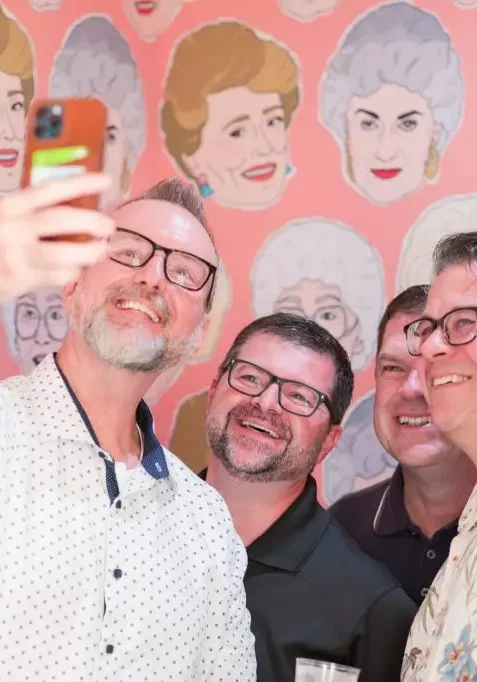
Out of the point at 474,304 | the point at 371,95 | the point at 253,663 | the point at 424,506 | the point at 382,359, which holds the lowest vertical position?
the point at 253,663

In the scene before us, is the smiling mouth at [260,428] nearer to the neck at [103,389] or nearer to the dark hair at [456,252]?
the neck at [103,389]

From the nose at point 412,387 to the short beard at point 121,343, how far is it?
69cm

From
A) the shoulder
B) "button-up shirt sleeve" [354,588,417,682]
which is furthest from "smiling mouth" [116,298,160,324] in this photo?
the shoulder

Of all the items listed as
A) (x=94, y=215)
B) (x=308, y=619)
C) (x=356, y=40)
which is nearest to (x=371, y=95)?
(x=356, y=40)

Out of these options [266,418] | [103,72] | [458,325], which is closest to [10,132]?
[103,72]

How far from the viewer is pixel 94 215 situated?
108 centimetres

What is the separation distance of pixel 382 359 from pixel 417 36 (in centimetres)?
112

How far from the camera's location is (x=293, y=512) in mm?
2010

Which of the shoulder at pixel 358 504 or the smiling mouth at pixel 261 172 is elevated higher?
the smiling mouth at pixel 261 172

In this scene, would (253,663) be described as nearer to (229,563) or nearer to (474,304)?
(229,563)

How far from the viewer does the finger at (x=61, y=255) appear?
41.3 inches

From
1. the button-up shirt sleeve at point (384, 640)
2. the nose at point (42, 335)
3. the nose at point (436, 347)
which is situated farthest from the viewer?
the nose at point (42, 335)

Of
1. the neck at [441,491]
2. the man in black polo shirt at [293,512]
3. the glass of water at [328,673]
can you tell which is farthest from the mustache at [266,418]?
the glass of water at [328,673]

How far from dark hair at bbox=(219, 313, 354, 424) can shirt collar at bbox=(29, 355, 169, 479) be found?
1.83 feet
